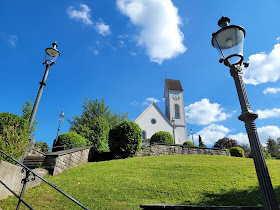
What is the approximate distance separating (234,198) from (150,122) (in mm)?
26342

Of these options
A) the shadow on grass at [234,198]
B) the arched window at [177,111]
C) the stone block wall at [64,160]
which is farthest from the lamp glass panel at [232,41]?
the arched window at [177,111]

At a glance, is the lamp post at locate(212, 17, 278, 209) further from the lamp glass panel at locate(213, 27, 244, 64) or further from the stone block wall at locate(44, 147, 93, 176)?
the stone block wall at locate(44, 147, 93, 176)

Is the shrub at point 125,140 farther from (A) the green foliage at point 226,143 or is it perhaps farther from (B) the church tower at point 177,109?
(A) the green foliage at point 226,143

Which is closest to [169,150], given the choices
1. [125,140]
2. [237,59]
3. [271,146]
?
[125,140]

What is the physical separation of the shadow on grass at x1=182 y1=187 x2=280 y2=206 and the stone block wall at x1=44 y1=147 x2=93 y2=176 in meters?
5.66

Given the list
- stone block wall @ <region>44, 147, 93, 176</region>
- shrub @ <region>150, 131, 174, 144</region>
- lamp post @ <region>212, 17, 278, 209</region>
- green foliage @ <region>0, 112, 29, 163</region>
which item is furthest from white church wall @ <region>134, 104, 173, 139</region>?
lamp post @ <region>212, 17, 278, 209</region>

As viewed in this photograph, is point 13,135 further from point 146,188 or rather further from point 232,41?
Result: point 232,41

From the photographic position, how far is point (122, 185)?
661 centimetres

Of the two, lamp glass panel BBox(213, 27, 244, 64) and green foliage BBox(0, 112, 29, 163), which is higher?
lamp glass panel BBox(213, 27, 244, 64)

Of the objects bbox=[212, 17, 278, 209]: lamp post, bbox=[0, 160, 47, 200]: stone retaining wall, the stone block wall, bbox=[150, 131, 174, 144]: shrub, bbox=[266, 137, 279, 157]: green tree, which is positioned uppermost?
bbox=[266, 137, 279, 157]: green tree

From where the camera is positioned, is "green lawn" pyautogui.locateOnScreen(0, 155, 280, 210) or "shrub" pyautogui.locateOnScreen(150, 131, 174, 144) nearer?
"green lawn" pyautogui.locateOnScreen(0, 155, 280, 210)

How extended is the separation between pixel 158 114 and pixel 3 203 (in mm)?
29286

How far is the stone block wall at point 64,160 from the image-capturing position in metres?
7.61

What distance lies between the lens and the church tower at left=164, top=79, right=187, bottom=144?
114 feet
